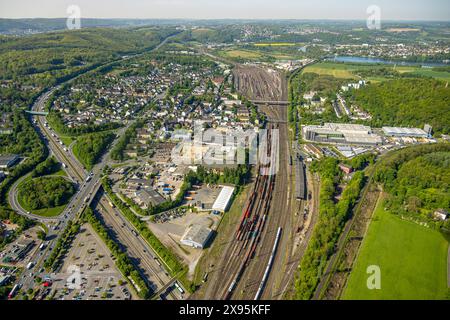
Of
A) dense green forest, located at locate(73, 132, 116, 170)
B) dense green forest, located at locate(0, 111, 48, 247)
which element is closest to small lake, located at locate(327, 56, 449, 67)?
dense green forest, located at locate(73, 132, 116, 170)

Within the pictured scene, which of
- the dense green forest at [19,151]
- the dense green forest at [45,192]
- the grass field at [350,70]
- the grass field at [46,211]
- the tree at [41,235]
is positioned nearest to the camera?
the tree at [41,235]

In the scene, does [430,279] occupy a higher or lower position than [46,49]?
lower

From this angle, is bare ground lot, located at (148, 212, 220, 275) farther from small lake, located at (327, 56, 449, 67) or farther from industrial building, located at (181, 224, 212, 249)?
small lake, located at (327, 56, 449, 67)

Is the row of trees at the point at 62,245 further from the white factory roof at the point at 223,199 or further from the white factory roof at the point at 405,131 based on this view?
the white factory roof at the point at 405,131

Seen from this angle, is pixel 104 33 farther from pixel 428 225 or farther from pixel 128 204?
pixel 428 225

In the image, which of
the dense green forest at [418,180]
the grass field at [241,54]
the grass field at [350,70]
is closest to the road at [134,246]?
the dense green forest at [418,180]

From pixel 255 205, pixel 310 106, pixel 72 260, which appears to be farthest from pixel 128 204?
pixel 310 106
